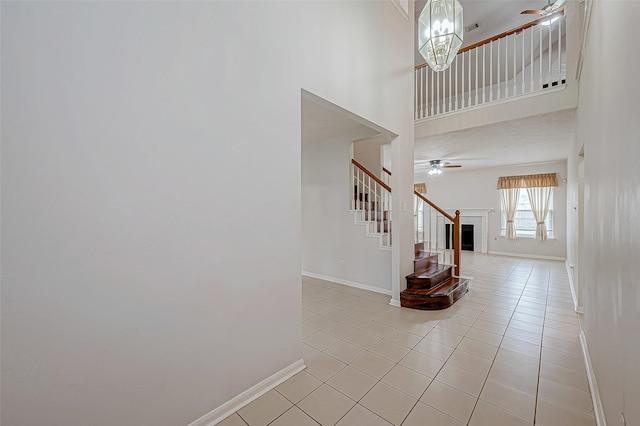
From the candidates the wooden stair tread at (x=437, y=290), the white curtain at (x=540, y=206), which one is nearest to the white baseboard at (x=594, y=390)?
the wooden stair tread at (x=437, y=290)

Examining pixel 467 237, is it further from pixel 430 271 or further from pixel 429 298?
pixel 429 298

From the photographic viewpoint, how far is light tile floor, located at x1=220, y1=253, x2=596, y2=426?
5.47 ft

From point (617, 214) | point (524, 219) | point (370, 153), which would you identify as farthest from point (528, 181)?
point (617, 214)

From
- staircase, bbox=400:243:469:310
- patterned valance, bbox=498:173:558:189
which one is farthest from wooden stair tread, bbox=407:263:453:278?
patterned valance, bbox=498:173:558:189

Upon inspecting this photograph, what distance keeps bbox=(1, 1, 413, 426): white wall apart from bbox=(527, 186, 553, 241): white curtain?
7.82 meters

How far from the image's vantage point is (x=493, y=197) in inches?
313

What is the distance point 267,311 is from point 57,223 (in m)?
1.28

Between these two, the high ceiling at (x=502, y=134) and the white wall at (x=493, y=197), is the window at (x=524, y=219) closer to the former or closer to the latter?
the white wall at (x=493, y=197)

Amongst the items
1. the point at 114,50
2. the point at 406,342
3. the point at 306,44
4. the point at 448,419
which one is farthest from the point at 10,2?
the point at 406,342

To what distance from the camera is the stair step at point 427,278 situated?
11.8 ft

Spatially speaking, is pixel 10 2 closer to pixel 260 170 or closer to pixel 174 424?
pixel 260 170

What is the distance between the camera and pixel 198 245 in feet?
5.08

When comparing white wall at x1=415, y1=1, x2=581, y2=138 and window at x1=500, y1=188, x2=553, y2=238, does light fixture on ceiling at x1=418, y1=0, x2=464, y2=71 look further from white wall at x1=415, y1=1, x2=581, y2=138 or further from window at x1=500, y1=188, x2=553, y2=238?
window at x1=500, y1=188, x2=553, y2=238

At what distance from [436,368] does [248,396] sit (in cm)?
151
